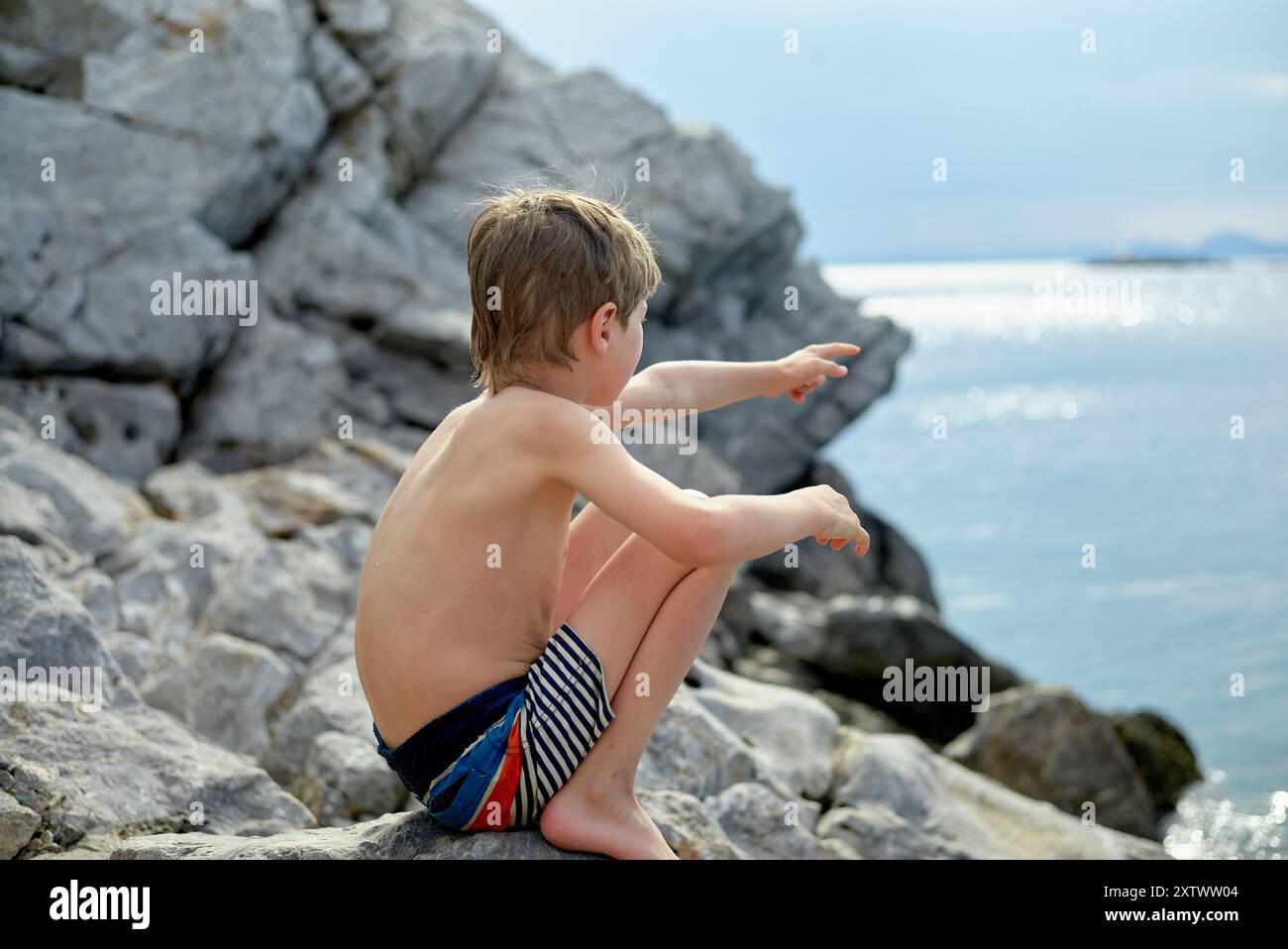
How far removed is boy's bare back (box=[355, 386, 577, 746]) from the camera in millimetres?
2822

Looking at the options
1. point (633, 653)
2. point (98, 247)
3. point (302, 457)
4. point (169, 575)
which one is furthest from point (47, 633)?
point (98, 247)

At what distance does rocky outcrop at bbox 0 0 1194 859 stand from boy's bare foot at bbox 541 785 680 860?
8 cm

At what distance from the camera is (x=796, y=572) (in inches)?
630

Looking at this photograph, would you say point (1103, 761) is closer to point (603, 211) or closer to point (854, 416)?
point (603, 211)

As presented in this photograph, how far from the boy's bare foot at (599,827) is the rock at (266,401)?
7.20 metres

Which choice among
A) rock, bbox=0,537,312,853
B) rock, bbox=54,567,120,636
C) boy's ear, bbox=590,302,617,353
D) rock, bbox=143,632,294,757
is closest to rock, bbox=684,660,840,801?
rock, bbox=143,632,294,757

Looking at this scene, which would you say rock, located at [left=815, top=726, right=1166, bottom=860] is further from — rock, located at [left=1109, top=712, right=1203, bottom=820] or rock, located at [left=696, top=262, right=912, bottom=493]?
rock, located at [left=696, top=262, right=912, bottom=493]

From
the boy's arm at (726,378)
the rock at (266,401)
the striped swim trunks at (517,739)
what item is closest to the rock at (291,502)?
the rock at (266,401)

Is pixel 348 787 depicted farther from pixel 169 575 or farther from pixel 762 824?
pixel 169 575

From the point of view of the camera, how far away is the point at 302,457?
9430 mm

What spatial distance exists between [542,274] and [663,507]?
0.64 metres

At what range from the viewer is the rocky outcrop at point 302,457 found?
3734mm

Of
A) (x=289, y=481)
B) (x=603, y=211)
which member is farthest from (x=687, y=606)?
(x=289, y=481)

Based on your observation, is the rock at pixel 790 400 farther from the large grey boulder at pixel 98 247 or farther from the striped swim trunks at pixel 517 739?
the striped swim trunks at pixel 517 739
